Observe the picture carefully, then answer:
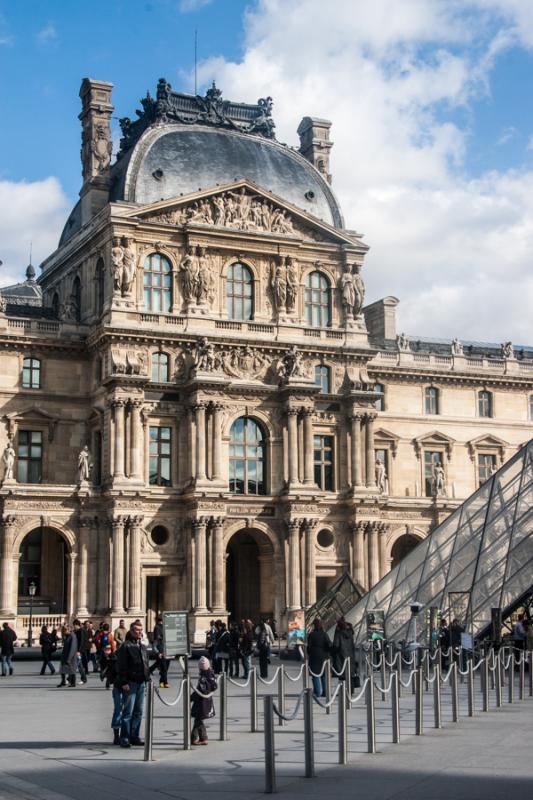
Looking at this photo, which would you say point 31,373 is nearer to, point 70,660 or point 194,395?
point 194,395

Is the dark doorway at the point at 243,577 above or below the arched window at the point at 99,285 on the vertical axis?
below

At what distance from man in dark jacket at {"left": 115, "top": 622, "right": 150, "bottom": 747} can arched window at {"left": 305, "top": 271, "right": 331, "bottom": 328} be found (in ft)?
138

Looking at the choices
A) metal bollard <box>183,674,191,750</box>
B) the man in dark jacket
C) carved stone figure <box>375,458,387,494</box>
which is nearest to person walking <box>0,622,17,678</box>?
the man in dark jacket

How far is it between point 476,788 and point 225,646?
22809 mm

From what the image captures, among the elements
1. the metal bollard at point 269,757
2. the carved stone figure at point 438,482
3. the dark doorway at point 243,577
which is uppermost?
the carved stone figure at point 438,482

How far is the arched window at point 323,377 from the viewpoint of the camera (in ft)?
202

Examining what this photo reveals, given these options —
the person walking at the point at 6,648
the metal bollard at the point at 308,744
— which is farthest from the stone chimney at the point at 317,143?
the metal bollard at the point at 308,744

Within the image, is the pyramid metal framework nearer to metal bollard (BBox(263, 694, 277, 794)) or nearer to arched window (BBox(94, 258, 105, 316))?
metal bollard (BBox(263, 694, 277, 794))

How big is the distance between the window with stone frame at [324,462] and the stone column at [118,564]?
1064cm

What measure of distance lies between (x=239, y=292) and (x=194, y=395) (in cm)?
632

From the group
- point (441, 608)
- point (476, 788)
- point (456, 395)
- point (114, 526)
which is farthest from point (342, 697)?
point (456, 395)

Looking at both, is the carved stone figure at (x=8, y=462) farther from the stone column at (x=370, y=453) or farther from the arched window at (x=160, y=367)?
the stone column at (x=370, y=453)

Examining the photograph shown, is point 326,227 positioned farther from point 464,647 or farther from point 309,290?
point 464,647

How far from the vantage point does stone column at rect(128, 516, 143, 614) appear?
54809 millimetres
